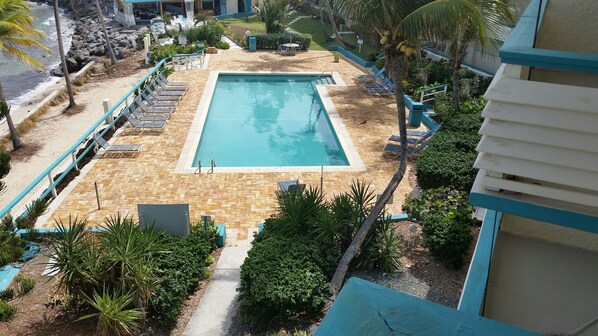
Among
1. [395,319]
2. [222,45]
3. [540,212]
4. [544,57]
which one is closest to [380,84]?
[222,45]

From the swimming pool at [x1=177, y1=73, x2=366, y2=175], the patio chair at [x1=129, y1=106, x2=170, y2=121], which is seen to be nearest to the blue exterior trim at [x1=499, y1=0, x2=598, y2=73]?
the swimming pool at [x1=177, y1=73, x2=366, y2=175]

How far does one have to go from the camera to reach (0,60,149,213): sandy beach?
17.2 metres

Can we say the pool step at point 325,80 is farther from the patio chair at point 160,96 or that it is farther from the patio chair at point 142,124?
the patio chair at point 142,124

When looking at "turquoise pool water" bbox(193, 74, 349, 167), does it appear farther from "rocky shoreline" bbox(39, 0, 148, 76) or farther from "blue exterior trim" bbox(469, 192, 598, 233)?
"rocky shoreline" bbox(39, 0, 148, 76)

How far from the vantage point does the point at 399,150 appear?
15695 millimetres

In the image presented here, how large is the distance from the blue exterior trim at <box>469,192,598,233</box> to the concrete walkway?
5.42 m

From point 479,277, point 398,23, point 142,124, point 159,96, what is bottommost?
point 142,124

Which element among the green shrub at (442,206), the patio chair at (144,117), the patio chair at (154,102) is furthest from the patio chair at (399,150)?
the patio chair at (154,102)

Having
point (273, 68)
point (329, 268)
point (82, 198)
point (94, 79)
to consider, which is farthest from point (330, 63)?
point (329, 268)

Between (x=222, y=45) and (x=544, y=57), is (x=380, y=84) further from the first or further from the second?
(x=544, y=57)

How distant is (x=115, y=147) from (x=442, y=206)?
10767mm

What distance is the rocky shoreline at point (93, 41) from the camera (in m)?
34.7

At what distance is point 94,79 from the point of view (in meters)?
30.1

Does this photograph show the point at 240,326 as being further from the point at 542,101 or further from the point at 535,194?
→ the point at 542,101
